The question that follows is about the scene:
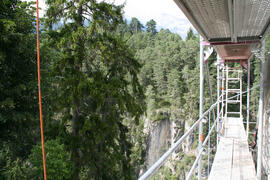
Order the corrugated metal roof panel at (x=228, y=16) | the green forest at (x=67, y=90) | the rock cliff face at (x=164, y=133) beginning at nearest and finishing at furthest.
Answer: the corrugated metal roof panel at (x=228, y=16) < the green forest at (x=67, y=90) < the rock cliff face at (x=164, y=133)

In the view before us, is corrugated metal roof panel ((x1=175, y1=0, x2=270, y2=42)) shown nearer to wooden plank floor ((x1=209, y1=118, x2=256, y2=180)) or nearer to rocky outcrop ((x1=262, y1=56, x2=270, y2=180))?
rocky outcrop ((x1=262, y1=56, x2=270, y2=180))

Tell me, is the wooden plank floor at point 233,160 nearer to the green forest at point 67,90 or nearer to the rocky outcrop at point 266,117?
the rocky outcrop at point 266,117

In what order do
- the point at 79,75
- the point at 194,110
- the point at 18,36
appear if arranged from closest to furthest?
the point at 18,36 → the point at 79,75 → the point at 194,110

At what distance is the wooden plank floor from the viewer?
321 cm

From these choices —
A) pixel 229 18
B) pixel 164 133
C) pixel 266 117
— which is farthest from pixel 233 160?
pixel 164 133

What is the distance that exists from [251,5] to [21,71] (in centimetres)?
552

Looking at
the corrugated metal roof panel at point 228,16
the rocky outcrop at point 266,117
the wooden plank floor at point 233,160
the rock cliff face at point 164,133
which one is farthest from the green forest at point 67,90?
the rock cliff face at point 164,133

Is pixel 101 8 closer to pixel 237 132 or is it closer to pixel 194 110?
pixel 237 132

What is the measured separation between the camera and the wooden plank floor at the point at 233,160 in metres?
3.21

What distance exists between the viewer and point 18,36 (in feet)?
17.4

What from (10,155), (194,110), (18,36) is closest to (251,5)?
(18,36)

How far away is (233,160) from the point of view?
149 inches

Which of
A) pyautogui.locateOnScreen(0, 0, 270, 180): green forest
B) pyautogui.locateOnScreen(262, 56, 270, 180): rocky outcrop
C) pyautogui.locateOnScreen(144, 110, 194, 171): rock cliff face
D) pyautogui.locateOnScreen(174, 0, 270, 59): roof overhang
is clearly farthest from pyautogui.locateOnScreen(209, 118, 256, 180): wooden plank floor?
pyautogui.locateOnScreen(144, 110, 194, 171): rock cliff face

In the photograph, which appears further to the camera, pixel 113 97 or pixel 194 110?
pixel 194 110
